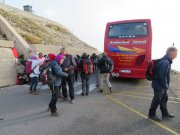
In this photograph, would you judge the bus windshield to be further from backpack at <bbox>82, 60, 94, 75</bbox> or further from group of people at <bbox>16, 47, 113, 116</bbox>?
backpack at <bbox>82, 60, 94, 75</bbox>

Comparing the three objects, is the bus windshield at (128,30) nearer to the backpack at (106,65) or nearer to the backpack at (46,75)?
the backpack at (106,65)

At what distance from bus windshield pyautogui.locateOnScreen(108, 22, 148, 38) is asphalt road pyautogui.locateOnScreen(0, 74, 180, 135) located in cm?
407

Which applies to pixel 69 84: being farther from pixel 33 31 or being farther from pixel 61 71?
pixel 33 31

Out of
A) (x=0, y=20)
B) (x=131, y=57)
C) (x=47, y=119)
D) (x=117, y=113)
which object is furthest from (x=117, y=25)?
(x=0, y=20)

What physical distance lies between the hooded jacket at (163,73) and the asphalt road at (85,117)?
36.6 inches

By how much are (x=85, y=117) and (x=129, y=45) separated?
6432mm

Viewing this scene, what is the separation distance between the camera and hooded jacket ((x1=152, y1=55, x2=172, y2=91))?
516 cm

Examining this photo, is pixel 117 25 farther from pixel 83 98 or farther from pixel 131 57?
pixel 83 98

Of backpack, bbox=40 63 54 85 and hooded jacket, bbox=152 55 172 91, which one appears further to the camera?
backpack, bbox=40 63 54 85

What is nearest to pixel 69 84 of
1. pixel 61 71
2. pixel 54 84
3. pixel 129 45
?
pixel 61 71

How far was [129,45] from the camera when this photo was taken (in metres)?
11.3

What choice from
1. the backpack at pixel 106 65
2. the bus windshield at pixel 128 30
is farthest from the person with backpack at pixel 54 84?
the bus windshield at pixel 128 30

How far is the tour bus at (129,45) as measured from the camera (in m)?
11.0

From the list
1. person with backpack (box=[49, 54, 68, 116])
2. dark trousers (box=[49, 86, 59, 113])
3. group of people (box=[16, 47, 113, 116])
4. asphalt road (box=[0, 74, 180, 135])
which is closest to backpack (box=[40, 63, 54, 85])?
group of people (box=[16, 47, 113, 116])
